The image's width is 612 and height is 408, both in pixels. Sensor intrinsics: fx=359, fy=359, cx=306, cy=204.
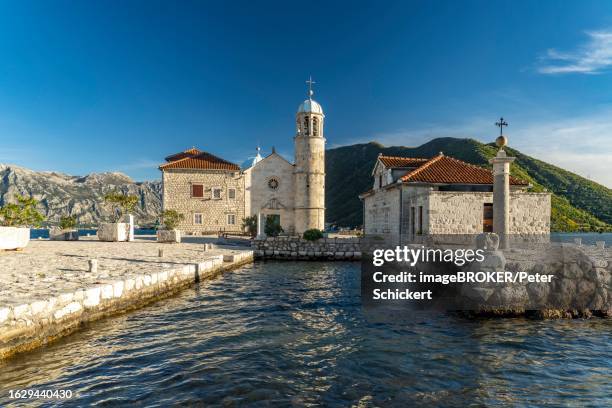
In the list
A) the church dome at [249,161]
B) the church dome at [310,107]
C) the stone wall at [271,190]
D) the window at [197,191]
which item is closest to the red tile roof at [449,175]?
the church dome at [310,107]

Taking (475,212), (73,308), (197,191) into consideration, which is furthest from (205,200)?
(73,308)

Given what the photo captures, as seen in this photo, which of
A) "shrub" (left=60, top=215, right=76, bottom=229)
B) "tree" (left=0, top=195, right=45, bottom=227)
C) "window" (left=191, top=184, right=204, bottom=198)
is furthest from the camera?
"window" (left=191, top=184, right=204, bottom=198)

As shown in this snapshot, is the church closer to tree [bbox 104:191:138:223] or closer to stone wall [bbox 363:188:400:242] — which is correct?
stone wall [bbox 363:188:400:242]

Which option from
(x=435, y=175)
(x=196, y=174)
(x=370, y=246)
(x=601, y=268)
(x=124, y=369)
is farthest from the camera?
(x=196, y=174)

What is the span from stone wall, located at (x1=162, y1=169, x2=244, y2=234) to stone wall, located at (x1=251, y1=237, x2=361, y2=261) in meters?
15.4

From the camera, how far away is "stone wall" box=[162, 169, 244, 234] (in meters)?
40.8

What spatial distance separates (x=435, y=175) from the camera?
22.2 meters

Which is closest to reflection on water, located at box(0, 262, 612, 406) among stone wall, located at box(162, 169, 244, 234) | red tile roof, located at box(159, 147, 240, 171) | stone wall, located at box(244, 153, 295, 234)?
stone wall, located at box(244, 153, 295, 234)

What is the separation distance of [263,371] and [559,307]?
8.96 metres

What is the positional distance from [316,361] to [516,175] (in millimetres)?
80712

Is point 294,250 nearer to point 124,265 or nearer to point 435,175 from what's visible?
point 435,175

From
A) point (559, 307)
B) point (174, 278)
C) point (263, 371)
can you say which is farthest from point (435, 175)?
point (263, 371)

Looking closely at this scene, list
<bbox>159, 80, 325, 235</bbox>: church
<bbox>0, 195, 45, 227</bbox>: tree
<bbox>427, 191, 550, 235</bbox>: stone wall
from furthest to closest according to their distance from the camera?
<bbox>159, 80, 325, 235</bbox>: church → <bbox>427, 191, 550, 235</bbox>: stone wall → <bbox>0, 195, 45, 227</bbox>: tree

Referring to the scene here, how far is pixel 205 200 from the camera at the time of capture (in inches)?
1615
